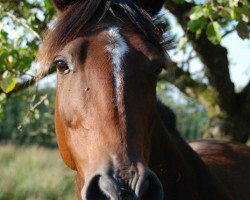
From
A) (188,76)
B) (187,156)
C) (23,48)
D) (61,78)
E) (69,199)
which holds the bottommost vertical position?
(69,199)

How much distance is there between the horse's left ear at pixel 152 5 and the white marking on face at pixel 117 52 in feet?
1.82

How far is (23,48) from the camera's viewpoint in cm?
445

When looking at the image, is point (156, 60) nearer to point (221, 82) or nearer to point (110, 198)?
point (110, 198)

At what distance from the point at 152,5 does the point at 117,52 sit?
779 millimetres

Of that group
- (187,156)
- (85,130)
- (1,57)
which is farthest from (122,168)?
(1,57)

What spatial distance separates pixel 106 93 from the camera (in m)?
2.64

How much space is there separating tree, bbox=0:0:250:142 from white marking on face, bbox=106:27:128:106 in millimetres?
979

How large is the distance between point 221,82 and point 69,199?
5815 mm

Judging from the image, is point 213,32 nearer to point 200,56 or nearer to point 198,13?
point 198,13

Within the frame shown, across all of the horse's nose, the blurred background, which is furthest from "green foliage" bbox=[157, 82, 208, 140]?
the horse's nose

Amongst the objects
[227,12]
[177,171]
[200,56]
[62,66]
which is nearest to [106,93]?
[62,66]

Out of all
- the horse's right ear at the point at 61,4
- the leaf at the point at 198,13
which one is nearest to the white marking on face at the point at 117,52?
the horse's right ear at the point at 61,4

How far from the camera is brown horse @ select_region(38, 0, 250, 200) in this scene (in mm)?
2410

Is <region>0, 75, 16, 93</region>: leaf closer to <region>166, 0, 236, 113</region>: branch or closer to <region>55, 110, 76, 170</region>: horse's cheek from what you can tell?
<region>55, 110, 76, 170</region>: horse's cheek
